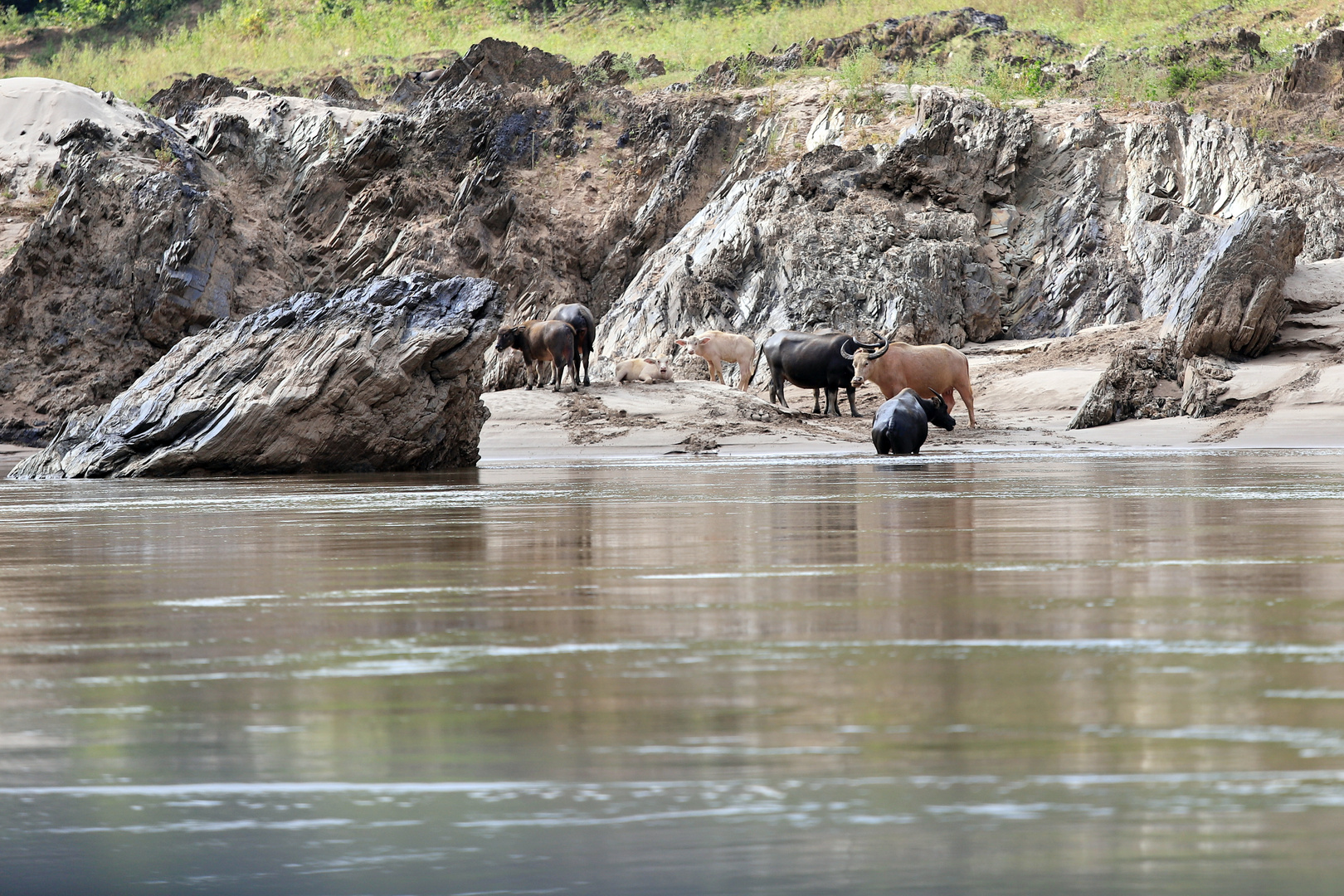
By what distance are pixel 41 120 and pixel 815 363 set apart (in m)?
19.4

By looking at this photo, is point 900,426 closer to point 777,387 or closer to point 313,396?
point 313,396

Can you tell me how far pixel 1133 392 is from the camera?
680 inches

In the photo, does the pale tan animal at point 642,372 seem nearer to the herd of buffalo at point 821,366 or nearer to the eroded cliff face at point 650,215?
the herd of buffalo at point 821,366

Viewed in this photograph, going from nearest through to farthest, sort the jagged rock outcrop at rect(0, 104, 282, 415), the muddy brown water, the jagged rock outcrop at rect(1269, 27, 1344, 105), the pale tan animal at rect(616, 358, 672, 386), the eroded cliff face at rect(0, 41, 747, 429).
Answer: the muddy brown water
the pale tan animal at rect(616, 358, 672, 386)
the jagged rock outcrop at rect(0, 104, 282, 415)
the eroded cliff face at rect(0, 41, 747, 429)
the jagged rock outcrop at rect(1269, 27, 1344, 105)

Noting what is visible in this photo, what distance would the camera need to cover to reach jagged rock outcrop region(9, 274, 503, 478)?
37.2 ft

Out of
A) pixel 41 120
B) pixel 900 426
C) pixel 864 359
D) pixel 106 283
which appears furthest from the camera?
pixel 41 120

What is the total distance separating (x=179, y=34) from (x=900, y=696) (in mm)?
51725

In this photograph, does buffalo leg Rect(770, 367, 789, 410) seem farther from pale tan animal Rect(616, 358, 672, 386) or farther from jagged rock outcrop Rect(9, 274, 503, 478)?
jagged rock outcrop Rect(9, 274, 503, 478)

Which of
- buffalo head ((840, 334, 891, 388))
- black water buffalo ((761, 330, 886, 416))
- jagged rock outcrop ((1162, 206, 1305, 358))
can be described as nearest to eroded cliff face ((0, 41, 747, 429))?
Result: black water buffalo ((761, 330, 886, 416))

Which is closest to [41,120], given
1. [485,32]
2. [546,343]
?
[546,343]

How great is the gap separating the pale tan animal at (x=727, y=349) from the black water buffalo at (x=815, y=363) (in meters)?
2.61

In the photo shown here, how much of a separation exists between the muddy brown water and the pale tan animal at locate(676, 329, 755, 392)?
19.7 meters

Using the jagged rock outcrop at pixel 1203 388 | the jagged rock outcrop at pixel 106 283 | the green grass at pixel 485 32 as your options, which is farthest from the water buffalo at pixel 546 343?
the green grass at pixel 485 32

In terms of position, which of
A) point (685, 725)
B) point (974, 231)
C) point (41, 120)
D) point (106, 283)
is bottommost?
point (685, 725)
